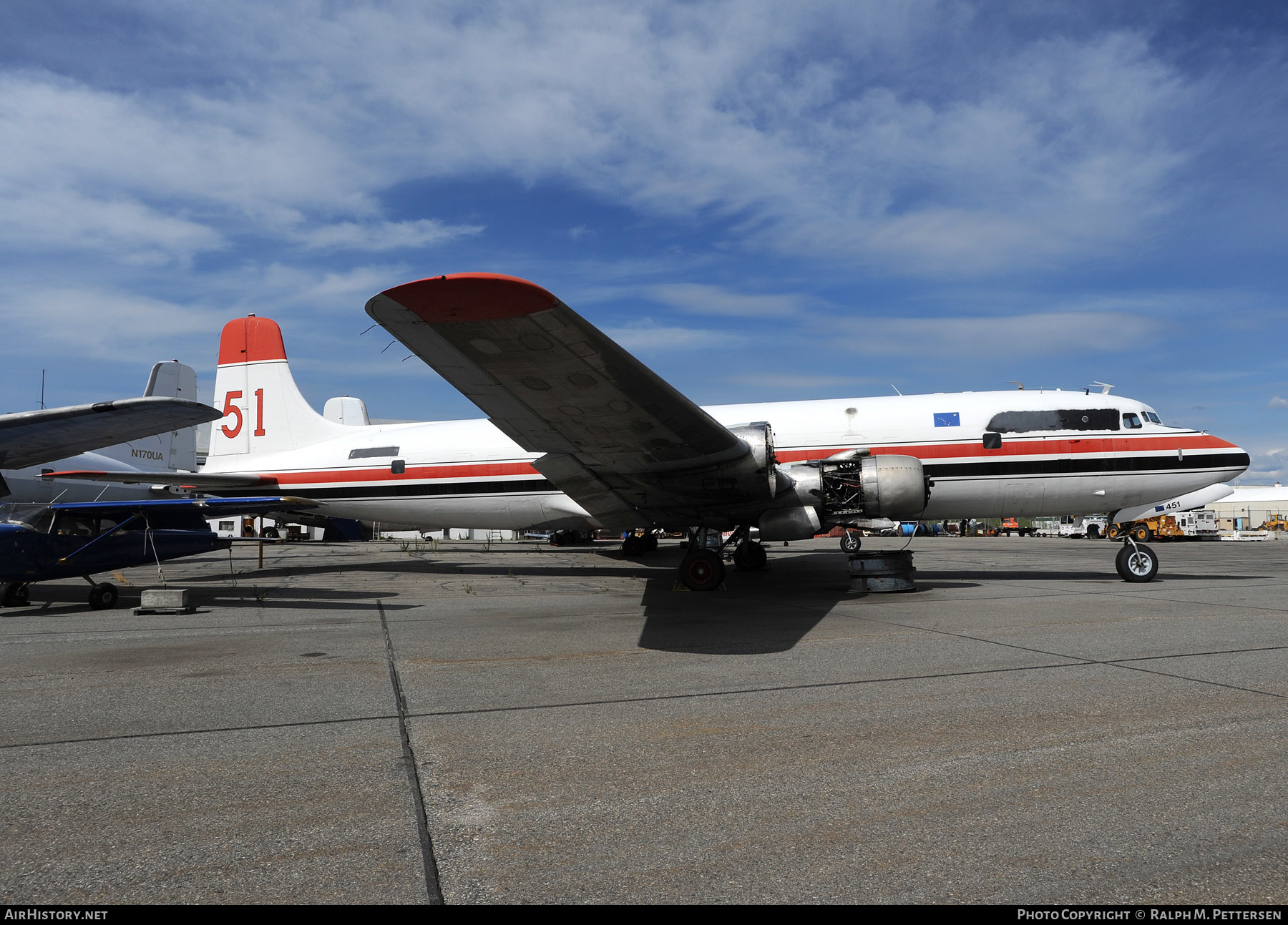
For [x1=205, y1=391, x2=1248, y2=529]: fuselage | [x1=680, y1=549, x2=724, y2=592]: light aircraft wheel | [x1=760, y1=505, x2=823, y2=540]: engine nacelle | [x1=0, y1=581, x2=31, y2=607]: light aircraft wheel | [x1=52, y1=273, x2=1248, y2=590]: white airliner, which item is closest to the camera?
[x1=52, y1=273, x2=1248, y2=590]: white airliner

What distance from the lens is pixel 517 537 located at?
53.4 meters

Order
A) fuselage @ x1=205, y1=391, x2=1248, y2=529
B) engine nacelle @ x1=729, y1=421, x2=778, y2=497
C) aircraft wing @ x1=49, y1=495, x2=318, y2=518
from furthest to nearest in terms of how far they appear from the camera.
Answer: fuselage @ x1=205, y1=391, x2=1248, y2=529
aircraft wing @ x1=49, y1=495, x2=318, y2=518
engine nacelle @ x1=729, y1=421, x2=778, y2=497

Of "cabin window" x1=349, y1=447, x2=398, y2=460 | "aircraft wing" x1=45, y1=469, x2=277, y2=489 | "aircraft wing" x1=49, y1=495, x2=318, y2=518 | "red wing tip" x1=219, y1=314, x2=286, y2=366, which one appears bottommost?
"aircraft wing" x1=49, y1=495, x2=318, y2=518

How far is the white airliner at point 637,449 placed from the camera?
25.3ft

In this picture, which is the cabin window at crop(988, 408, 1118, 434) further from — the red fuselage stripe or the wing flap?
the wing flap

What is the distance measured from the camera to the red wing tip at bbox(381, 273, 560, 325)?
6332 mm

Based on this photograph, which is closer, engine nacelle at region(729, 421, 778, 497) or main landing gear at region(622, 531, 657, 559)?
engine nacelle at region(729, 421, 778, 497)

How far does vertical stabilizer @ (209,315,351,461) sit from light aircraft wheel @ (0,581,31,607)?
6448mm

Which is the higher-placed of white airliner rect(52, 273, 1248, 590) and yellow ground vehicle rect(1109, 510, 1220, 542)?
white airliner rect(52, 273, 1248, 590)

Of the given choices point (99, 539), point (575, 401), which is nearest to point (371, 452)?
point (99, 539)

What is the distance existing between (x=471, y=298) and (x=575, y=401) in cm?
258

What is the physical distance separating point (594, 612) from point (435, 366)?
176 inches

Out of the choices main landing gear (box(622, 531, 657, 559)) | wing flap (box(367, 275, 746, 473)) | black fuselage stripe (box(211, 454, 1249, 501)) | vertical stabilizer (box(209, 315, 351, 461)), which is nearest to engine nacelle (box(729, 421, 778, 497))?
wing flap (box(367, 275, 746, 473))

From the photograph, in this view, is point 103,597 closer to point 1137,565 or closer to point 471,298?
point 471,298
